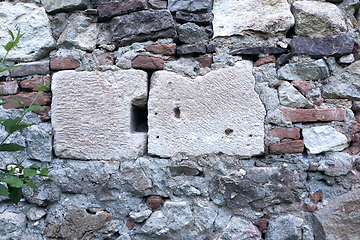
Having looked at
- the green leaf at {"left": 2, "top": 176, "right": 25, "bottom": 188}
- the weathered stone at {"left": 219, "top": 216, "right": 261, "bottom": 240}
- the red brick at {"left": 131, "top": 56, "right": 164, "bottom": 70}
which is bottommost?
the weathered stone at {"left": 219, "top": 216, "right": 261, "bottom": 240}

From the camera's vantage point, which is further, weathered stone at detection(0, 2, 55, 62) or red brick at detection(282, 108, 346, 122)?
weathered stone at detection(0, 2, 55, 62)

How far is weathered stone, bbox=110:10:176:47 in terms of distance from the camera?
1.59 m

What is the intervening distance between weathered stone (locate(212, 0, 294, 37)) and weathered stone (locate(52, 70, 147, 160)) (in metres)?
0.63

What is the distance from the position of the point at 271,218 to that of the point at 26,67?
191cm

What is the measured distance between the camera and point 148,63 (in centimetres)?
159

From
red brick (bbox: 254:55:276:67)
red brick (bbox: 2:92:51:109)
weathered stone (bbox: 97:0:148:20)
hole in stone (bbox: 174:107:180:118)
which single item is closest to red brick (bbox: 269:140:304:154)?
red brick (bbox: 254:55:276:67)

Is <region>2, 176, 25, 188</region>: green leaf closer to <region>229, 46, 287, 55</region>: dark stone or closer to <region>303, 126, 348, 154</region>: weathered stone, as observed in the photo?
<region>229, 46, 287, 55</region>: dark stone

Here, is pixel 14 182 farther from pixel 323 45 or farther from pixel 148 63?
pixel 323 45

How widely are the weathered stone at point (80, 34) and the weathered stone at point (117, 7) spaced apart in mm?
98

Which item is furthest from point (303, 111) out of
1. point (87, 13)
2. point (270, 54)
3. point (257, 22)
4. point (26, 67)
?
point (26, 67)

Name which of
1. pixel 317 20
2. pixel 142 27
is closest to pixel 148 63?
pixel 142 27

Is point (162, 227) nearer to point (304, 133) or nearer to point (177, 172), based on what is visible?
point (177, 172)

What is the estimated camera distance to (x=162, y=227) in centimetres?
152

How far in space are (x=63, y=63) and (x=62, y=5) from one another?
0.42 metres
